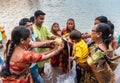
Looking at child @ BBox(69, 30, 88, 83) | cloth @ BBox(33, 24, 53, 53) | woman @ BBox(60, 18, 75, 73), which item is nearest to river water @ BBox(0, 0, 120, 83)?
woman @ BBox(60, 18, 75, 73)

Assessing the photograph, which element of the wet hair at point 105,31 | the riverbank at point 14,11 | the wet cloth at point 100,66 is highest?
the wet hair at point 105,31

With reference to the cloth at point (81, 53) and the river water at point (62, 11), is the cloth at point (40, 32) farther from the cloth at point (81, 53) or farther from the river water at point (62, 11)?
the river water at point (62, 11)

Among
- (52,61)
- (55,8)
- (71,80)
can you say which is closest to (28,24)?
(71,80)

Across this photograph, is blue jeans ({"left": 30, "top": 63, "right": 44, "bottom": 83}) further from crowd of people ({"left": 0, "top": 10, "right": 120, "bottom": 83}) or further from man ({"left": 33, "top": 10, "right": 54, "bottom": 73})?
man ({"left": 33, "top": 10, "right": 54, "bottom": 73})

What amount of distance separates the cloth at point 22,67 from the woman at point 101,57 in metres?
0.69

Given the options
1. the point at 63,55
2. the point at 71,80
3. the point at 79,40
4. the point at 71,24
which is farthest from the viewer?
the point at 71,24

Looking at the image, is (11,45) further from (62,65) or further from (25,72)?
(62,65)

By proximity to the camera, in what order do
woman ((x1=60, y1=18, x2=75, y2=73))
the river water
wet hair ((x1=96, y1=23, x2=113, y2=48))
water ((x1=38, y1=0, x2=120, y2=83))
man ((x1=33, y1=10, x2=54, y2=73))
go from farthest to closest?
the river water, water ((x1=38, y1=0, x2=120, y2=83)), man ((x1=33, y1=10, x2=54, y2=73)), woman ((x1=60, y1=18, x2=75, y2=73)), wet hair ((x1=96, y1=23, x2=113, y2=48))

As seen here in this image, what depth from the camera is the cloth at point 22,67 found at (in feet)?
10.1

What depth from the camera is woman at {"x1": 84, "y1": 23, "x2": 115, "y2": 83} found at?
332 cm

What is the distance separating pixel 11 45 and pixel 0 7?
1411cm

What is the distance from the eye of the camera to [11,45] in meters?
3.18

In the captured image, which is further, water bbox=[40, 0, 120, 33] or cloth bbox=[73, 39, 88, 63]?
water bbox=[40, 0, 120, 33]

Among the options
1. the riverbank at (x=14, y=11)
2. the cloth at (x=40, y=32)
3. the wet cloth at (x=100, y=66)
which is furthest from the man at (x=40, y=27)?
the riverbank at (x=14, y=11)
